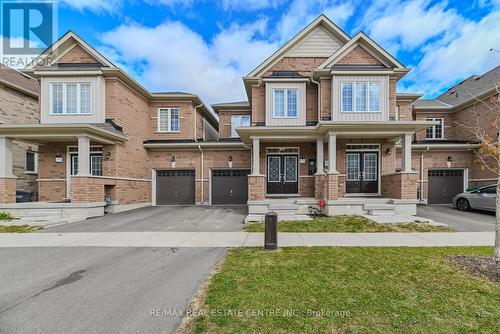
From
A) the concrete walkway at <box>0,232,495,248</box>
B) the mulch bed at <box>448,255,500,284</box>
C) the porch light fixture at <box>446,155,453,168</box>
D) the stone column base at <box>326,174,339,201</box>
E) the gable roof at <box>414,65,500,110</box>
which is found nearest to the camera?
the mulch bed at <box>448,255,500,284</box>

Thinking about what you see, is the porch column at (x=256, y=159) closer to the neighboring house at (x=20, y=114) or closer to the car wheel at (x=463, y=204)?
the car wheel at (x=463, y=204)

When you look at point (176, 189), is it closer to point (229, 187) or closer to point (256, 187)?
point (229, 187)

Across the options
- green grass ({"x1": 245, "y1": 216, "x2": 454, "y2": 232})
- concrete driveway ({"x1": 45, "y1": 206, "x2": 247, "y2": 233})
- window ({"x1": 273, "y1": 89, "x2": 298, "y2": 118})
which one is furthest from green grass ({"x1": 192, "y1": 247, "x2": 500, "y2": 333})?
window ({"x1": 273, "y1": 89, "x2": 298, "y2": 118})

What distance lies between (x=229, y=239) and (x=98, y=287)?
11.5 ft

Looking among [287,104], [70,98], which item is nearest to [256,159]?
[287,104]

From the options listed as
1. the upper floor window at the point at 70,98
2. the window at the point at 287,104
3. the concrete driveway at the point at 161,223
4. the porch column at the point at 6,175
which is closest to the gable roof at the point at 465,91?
the window at the point at 287,104

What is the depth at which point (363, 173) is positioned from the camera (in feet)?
40.7

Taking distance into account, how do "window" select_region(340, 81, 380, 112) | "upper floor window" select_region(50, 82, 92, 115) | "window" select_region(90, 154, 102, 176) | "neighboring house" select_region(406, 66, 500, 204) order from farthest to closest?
"neighboring house" select_region(406, 66, 500, 204) < "window" select_region(90, 154, 102, 176) < "upper floor window" select_region(50, 82, 92, 115) < "window" select_region(340, 81, 380, 112)

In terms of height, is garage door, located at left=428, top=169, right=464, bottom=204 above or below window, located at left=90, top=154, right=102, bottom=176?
below

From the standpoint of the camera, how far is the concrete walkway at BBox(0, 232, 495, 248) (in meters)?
6.34

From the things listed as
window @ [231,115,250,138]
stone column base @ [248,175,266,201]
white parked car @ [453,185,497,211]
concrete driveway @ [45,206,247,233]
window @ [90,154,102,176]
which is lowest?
concrete driveway @ [45,206,247,233]

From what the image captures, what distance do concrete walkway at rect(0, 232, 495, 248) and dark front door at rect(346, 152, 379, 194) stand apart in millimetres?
4971

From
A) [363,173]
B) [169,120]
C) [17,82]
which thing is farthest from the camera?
[17,82]

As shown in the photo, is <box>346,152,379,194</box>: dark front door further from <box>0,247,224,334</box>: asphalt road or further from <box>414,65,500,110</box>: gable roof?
<box>0,247,224,334</box>: asphalt road
